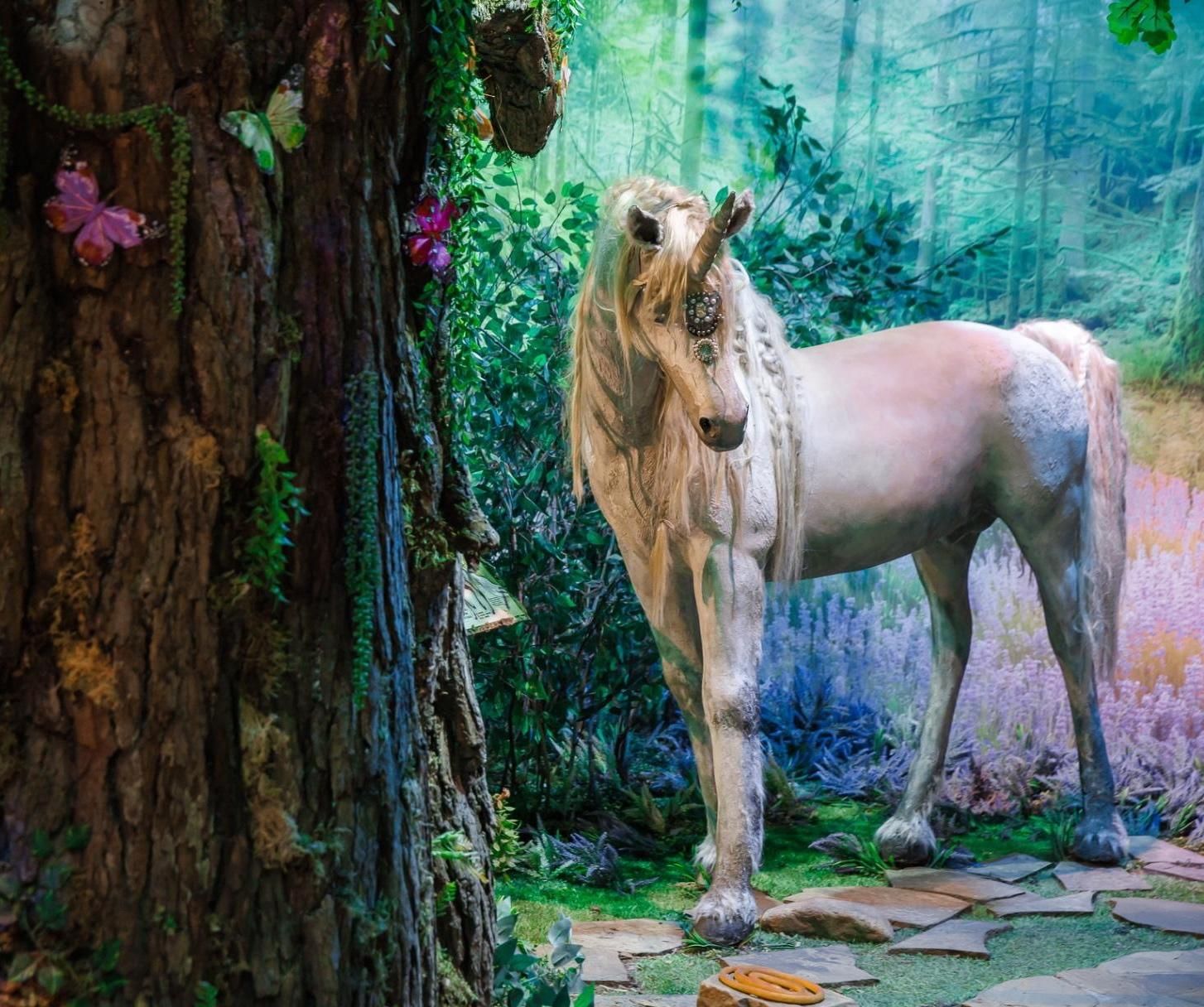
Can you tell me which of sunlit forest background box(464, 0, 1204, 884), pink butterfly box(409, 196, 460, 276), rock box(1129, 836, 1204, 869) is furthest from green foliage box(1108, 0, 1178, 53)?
rock box(1129, 836, 1204, 869)

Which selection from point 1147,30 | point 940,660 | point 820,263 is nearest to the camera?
point 1147,30

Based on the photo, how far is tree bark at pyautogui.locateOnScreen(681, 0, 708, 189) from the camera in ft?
19.9

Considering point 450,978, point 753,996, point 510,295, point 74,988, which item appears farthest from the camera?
point 510,295

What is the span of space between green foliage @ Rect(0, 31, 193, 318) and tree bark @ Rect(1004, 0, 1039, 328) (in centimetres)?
515

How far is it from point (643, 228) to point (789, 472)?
949 millimetres

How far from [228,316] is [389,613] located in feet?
1.55

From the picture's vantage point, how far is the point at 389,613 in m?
1.86

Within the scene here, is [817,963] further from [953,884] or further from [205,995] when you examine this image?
[205,995]

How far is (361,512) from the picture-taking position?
5.87 feet

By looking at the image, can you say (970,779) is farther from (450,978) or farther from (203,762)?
(203,762)

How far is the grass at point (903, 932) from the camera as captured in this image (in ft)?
11.1

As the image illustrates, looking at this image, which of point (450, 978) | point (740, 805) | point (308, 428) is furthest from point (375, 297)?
point (740, 805)

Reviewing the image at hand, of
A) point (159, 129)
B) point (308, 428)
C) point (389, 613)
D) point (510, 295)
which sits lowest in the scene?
point (389, 613)

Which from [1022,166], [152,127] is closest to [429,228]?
[152,127]
